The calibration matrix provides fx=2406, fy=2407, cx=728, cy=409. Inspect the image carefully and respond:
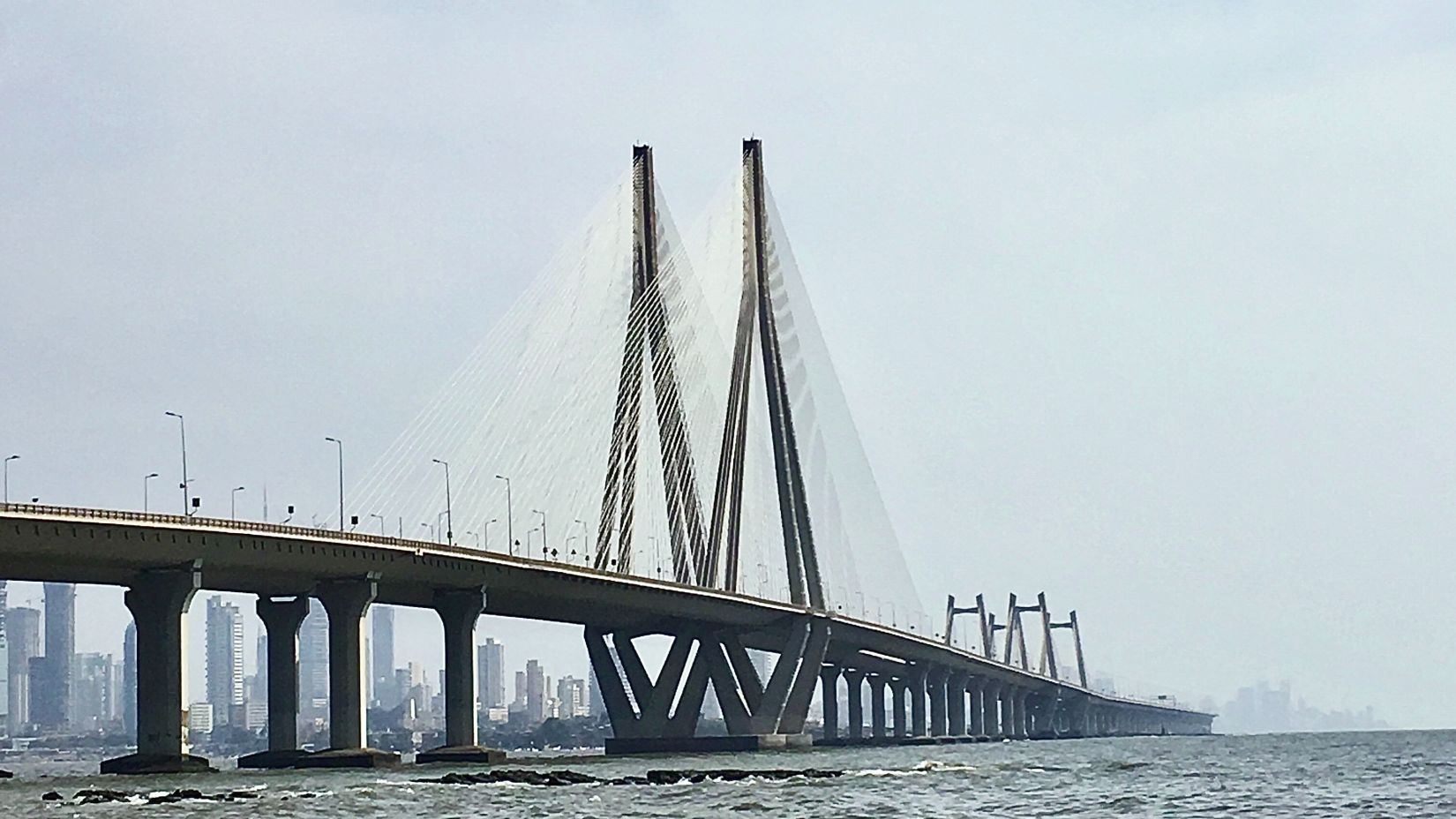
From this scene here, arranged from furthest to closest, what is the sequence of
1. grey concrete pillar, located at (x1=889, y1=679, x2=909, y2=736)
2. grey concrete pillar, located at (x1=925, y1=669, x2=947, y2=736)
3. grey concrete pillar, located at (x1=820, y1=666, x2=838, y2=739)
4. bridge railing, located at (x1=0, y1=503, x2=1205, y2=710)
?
grey concrete pillar, located at (x1=889, y1=679, x2=909, y2=736), grey concrete pillar, located at (x1=925, y1=669, x2=947, y2=736), grey concrete pillar, located at (x1=820, y1=666, x2=838, y2=739), bridge railing, located at (x1=0, y1=503, x2=1205, y2=710)

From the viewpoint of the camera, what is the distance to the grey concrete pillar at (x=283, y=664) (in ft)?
297

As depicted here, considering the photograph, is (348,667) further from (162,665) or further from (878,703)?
(878,703)

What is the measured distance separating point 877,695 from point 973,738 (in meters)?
8.26

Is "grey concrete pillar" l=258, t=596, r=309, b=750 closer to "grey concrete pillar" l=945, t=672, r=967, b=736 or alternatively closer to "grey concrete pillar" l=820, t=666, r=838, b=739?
"grey concrete pillar" l=820, t=666, r=838, b=739

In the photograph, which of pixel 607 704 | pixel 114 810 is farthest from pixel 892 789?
pixel 607 704

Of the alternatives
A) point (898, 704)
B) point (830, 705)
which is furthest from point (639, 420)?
point (898, 704)

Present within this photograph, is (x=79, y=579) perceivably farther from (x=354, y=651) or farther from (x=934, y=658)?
(x=934, y=658)

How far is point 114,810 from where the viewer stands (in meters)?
60.3

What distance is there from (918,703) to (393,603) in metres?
90.2

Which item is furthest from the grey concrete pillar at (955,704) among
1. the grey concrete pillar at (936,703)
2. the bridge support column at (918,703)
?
the bridge support column at (918,703)

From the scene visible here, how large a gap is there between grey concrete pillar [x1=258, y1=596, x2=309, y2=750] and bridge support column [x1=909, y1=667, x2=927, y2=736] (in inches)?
3749

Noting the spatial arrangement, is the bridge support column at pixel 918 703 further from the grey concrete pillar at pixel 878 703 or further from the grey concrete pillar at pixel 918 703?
the grey concrete pillar at pixel 878 703

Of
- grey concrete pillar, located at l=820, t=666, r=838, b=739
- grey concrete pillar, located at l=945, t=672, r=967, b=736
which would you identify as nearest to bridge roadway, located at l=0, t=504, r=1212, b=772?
grey concrete pillar, located at l=820, t=666, r=838, b=739

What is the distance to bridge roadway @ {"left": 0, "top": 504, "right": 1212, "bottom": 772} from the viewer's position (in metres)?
79.4
